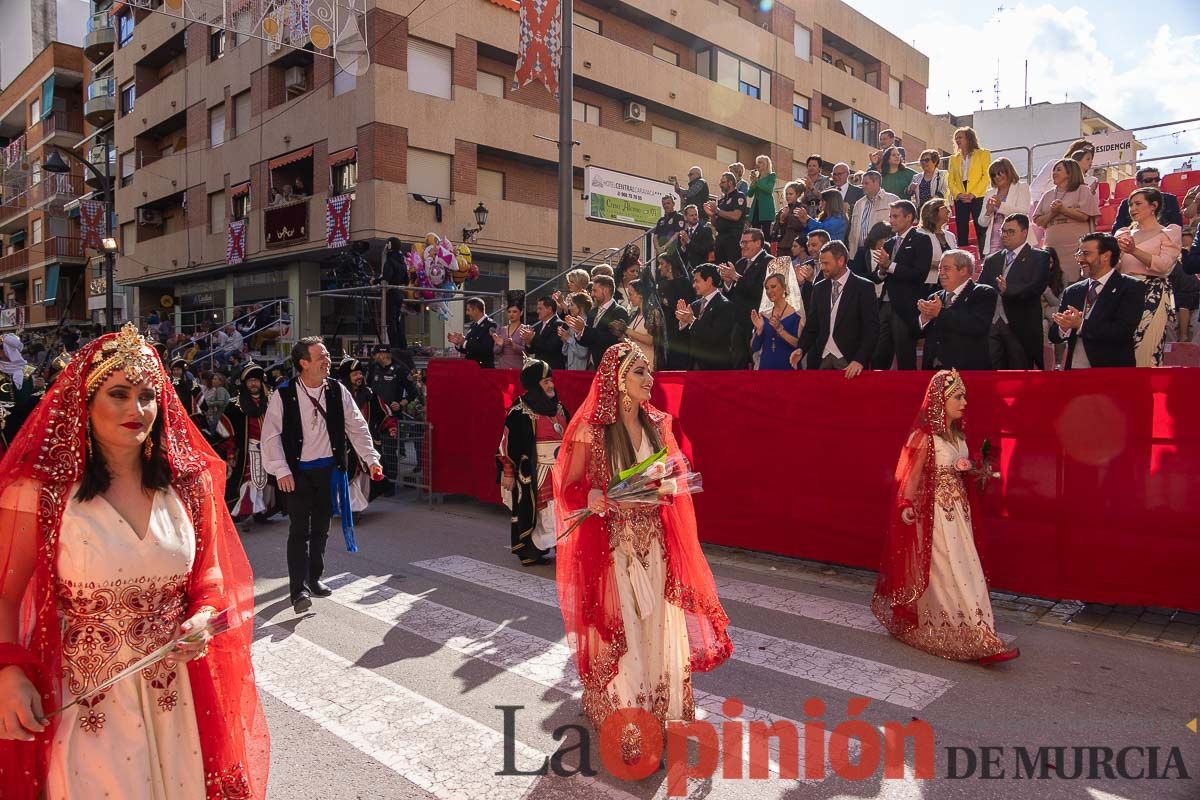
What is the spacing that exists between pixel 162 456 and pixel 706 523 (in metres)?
6.59

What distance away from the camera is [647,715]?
413 cm

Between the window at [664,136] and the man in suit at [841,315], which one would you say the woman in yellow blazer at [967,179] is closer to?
the man in suit at [841,315]

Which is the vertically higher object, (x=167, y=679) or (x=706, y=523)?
(x=167, y=679)

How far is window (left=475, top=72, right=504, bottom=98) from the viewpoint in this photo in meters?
24.5

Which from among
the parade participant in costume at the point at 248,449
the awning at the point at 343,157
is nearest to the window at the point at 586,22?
the awning at the point at 343,157

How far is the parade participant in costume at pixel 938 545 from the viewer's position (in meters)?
5.36

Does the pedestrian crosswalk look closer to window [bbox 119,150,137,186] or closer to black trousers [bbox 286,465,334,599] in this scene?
black trousers [bbox 286,465,334,599]

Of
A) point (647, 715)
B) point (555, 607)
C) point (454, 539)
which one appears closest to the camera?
point (647, 715)

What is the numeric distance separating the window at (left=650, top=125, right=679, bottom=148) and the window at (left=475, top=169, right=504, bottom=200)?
6.84 metres

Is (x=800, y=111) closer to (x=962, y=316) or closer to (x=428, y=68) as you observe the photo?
(x=428, y=68)

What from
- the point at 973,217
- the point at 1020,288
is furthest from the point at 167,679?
the point at 973,217

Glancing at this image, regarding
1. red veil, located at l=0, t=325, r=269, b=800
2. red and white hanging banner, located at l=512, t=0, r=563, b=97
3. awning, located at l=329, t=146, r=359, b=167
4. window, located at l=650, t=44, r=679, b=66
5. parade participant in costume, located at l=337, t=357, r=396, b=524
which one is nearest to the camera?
red veil, located at l=0, t=325, r=269, b=800

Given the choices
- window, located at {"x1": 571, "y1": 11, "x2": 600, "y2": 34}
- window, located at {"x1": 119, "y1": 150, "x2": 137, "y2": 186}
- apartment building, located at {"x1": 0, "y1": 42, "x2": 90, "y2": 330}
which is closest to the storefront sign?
window, located at {"x1": 571, "y1": 11, "x2": 600, "y2": 34}

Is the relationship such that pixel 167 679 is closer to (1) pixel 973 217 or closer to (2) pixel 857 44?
(1) pixel 973 217
